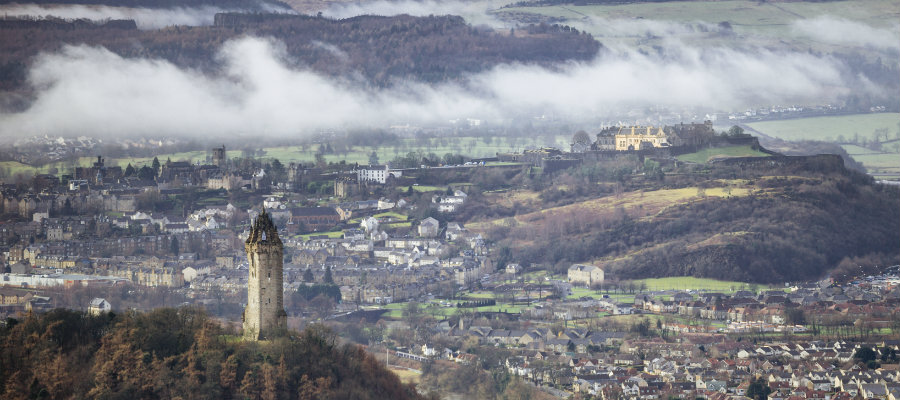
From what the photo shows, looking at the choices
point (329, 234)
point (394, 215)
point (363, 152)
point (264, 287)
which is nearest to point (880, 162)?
point (363, 152)

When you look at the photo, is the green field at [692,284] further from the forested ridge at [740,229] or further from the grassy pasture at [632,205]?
the grassy pasture at [632,205]

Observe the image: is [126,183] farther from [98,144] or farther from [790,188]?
[790,188]

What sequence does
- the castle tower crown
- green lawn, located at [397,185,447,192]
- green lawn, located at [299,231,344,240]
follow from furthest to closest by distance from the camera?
green lawn, located at [397,185,447,192], green lawn, located at [299,231,344,240], the castle tower crown

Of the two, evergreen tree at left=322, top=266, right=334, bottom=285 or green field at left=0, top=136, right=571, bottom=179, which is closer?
evergreen tree at left=322, top=266, right=334, bottom=285

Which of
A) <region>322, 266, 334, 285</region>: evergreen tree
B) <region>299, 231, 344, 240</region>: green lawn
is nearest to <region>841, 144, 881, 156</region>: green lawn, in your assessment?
<region>299, 231, 344, 240</region>: green lawn

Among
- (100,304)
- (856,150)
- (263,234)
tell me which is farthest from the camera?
(856,150)

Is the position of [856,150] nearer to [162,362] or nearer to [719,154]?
[719,154]

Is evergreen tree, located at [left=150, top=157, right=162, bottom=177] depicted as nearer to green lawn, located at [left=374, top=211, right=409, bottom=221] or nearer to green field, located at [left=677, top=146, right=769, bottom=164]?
green lawn, located at [left=374, top=211, right=409, bottom=221]
